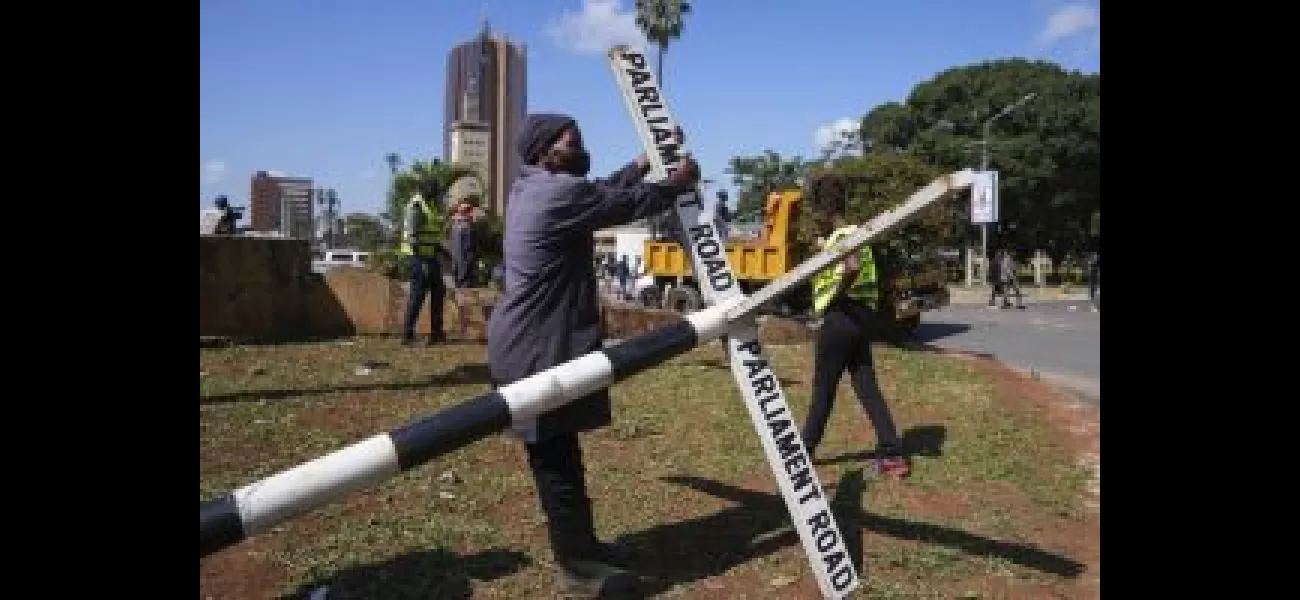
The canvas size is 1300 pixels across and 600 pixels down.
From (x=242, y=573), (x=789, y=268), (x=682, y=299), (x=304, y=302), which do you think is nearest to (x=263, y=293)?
(x=304, y=302)

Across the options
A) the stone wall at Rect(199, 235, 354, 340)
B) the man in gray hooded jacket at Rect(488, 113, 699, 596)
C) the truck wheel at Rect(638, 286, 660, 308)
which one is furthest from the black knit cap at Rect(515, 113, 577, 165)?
the truck wheel at Rect(638, 286, 660, 308)

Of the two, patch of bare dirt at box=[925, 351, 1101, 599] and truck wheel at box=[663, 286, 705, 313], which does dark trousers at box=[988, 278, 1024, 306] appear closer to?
truck wheel at box=[663, 286, 705, 313]

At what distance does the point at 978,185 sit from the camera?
367cm

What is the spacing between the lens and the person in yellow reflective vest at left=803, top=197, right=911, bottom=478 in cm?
624

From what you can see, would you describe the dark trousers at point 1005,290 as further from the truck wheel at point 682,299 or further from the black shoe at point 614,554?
the black shoe at point 614,554

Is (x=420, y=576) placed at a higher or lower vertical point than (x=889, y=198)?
lower

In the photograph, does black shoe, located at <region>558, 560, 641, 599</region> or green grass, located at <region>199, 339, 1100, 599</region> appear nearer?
black shoe, located at <region>558, 560, 641, 599</region>

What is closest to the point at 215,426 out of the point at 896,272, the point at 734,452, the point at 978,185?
the point at 734,452

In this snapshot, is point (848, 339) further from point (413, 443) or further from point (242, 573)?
point (413, 443)

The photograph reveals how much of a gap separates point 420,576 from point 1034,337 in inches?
630

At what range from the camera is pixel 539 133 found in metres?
4.11

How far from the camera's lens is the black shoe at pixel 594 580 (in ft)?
13.5
